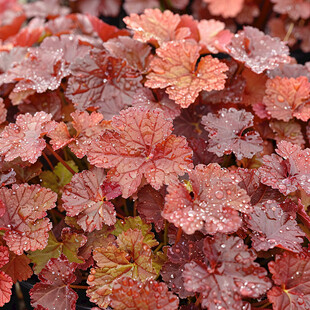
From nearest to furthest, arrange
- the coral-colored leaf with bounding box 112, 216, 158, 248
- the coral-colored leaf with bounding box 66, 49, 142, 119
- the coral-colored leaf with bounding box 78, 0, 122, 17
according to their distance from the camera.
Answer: the coral-colored leaf with bounding box 112, 216, 158, 248 → the coral-colored leaf with bounding box 66, 49, 142, 119 → the coral-colored leaf with bounding box 78, 0, 122, 17

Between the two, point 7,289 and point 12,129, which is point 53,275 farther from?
point 12,129

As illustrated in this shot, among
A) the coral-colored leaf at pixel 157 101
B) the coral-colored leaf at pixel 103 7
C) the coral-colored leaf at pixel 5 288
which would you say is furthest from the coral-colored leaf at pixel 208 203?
the coral-colored leaf at pixel 103 7

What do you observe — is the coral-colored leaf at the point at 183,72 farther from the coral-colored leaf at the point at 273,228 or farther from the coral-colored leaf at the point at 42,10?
the coral-colored leaf at the point at 42,10

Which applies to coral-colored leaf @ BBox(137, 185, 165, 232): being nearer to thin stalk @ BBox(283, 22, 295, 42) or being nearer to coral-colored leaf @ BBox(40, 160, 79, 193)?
coral-colored leaf @ BBox(40, 160, 79, 193)

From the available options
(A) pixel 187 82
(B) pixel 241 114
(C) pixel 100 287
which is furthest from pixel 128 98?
(C) pixel 100 287

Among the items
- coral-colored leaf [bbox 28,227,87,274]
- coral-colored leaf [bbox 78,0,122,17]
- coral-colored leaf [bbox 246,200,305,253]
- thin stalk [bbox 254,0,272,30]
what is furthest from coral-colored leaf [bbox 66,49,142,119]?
thin stalk [bbox 254,0,272,30]

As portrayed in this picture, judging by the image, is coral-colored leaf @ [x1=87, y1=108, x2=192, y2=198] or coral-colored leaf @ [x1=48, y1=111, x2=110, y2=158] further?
coral-colored leaf @ [x1=48, y1=111, x2=110, y2=158]

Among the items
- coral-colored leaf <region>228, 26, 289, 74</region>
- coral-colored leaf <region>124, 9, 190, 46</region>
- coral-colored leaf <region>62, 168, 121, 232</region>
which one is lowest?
coral-colored leaf <region>62, 168, 121, 232</region>

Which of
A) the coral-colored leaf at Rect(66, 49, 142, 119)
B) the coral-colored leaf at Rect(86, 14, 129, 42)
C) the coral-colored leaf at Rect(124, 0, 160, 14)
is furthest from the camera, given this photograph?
the coral-colored leaf at Rect(124, 0, 160, 14)
